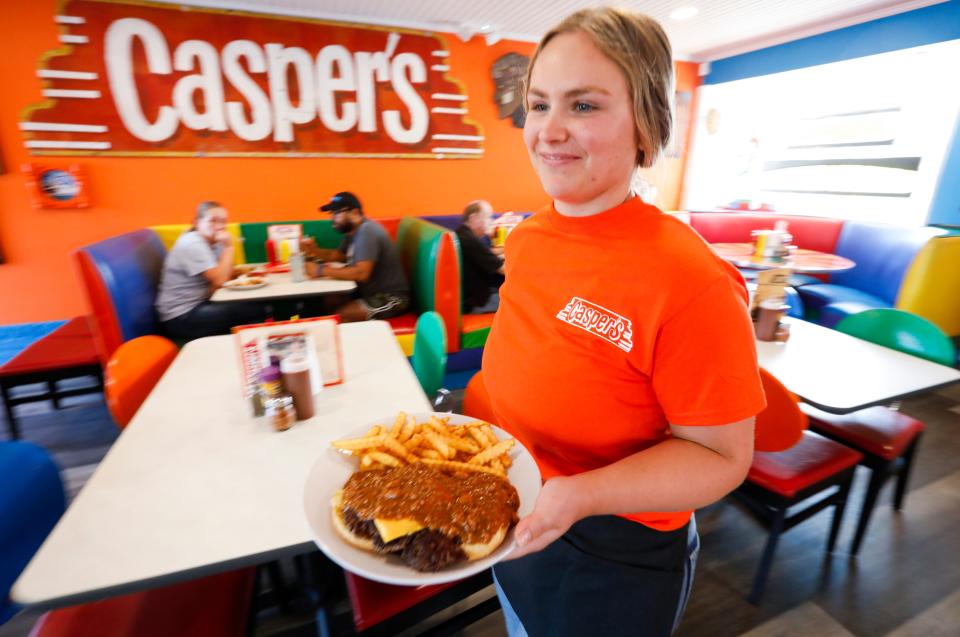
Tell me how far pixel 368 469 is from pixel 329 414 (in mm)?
546

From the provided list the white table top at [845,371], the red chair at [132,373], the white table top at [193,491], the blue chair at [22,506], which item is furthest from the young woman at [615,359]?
the red chair at [132,373]

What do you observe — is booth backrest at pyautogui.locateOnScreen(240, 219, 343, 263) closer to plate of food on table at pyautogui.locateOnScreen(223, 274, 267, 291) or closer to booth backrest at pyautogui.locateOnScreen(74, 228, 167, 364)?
booth backrest at pyautogui.locateOnScreen(74, 228, 167, 364)

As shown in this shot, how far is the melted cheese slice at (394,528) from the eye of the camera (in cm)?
73

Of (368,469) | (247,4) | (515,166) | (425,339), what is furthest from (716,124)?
(368,469)

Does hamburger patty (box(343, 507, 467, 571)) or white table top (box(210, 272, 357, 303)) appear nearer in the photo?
hamburger patty (box(343, 507, 467, 571))

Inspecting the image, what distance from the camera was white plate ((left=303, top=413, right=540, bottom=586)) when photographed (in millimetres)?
692

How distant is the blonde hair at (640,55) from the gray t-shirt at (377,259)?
287 centimetres

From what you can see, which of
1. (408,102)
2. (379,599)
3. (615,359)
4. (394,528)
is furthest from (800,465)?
(408,102)

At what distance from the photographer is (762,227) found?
570cm

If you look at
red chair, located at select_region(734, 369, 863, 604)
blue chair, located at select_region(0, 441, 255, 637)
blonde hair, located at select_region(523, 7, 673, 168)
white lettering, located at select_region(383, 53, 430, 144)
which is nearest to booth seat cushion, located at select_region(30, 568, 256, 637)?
blue chair, located at select_region(0, 441, 255, 637)

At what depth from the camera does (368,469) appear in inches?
37.1

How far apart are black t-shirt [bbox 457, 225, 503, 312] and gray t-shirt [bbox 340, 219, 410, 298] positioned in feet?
1.74

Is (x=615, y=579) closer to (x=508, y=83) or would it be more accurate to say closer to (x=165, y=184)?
(x=165, y=184)

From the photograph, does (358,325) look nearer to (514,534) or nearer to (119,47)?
(514,534)
